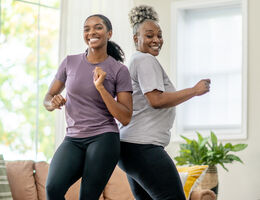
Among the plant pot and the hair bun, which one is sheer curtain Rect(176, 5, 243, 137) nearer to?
the plant pot

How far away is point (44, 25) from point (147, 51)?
3.89m

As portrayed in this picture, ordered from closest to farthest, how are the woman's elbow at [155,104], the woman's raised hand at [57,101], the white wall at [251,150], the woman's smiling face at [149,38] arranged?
1. the woman's raised hand at [57,101]
2. the woman's elbow at [155,104]
3. the woman's smiling face at [149,38]
4. the white wall at [251,150]

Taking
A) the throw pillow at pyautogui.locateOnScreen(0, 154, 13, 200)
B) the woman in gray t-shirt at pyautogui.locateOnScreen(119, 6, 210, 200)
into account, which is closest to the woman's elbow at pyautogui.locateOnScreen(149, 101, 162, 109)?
the woman in gray t-shirt at pyautogui.locateOnScreen(119, 6, 210, 200)

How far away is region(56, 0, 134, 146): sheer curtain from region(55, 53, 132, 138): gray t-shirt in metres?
3.09

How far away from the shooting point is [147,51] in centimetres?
230

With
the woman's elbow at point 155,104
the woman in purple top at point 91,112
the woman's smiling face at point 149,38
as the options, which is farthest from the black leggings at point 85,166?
the woman's smiling face at point 149,38

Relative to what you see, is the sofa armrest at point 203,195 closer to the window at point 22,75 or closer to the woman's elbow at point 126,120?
the woman's elbow at point 126,120

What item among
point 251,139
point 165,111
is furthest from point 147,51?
point 251,139

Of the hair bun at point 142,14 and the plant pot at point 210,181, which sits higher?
the hair bun at point 142,14

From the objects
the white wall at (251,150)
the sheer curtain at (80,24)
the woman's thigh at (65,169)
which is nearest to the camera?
the woman's thigh at (65,169)

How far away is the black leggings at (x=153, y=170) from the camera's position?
2.08 m

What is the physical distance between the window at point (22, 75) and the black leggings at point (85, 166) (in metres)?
3.94

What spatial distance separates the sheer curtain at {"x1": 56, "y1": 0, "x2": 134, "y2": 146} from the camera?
5.22 metres

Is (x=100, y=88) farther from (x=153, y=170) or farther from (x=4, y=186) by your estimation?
(x=4, y=186)
